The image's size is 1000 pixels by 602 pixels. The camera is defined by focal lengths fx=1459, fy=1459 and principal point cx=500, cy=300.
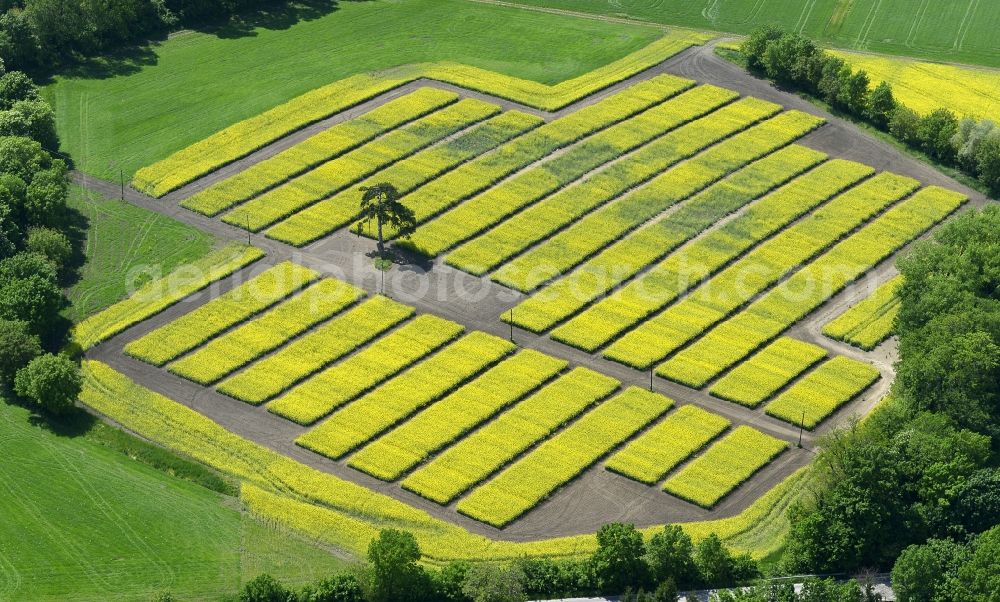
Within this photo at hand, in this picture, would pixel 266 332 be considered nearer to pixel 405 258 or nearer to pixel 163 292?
pixel 163 292

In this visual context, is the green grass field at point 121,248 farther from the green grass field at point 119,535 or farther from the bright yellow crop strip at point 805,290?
the bright yellow crop strip at point 805,290

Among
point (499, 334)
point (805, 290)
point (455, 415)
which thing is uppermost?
point (805, 290)

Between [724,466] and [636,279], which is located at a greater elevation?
[636,279]

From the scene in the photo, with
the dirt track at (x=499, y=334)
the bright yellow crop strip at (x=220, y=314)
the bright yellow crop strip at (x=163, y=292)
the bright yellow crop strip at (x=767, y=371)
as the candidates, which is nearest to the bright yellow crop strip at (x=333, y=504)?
the dirt track at (x=499, y=334)

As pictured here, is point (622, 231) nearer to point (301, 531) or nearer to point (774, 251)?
point (774, 251)

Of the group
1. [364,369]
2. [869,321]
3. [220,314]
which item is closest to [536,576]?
Result: [364,369]

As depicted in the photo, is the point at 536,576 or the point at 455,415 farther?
the point at 455,415

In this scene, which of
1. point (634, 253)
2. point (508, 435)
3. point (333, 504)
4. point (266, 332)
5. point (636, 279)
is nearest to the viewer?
point (333, 504)
